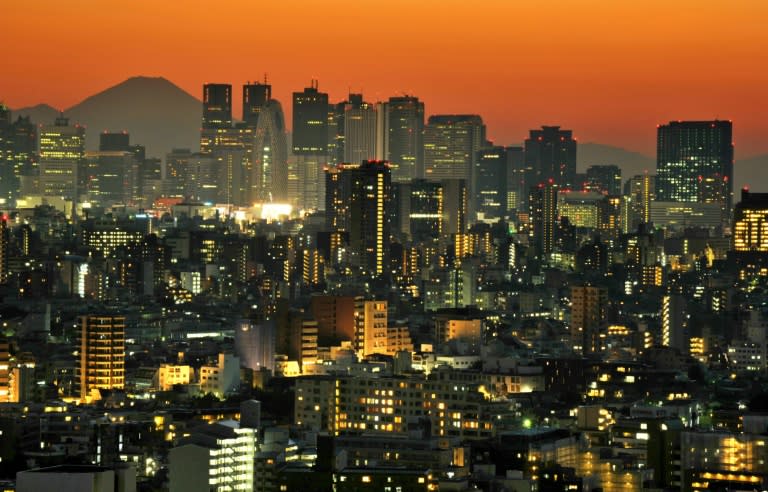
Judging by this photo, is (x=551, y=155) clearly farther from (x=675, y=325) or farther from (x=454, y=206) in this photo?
(x=675, y=325)

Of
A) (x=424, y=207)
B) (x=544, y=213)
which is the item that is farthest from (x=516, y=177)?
(x=424, y=207)

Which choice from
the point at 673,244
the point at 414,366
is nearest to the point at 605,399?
the point at 414,366

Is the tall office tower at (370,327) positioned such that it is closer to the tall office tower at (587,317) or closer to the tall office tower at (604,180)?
the tall office tower at (587,317)

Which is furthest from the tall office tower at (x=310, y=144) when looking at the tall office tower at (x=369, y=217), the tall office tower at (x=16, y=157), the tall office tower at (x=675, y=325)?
the tall office tower at (x=675, y=325)

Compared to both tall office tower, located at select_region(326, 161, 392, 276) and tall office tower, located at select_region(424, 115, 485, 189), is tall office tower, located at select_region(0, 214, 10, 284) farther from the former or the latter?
tall office tower, located at select_region(424, 115, 485, 189)

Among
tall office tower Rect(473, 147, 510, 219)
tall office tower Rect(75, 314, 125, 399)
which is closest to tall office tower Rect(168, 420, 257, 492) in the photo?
tall office tower Rect(75, 314, 125, 399)

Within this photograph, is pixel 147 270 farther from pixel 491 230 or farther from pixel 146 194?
pixel 146 194
